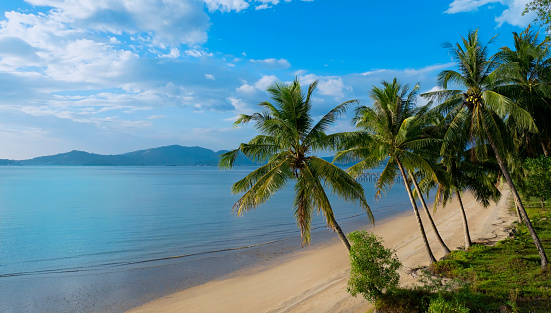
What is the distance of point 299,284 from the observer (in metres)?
17.7

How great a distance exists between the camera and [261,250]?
2633cm

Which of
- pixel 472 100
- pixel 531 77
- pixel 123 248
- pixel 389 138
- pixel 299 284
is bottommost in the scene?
pixel 123 248

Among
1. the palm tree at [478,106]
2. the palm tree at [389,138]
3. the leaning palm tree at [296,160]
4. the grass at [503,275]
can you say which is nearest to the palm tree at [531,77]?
the palm tree at [478,106]

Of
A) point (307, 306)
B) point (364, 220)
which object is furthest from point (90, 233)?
point (364, 220)

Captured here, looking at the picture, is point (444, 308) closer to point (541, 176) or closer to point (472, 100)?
point (541, 176)

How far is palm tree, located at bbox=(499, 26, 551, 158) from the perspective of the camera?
14133 millimetres

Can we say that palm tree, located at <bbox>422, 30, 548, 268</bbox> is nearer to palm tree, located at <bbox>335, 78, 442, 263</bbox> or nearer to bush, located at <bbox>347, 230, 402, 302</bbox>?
palm tree, located at <bbox>335, 78, 442, 263</bbox>

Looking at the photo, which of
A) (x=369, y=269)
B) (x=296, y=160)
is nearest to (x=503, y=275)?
(x=369, y=269)

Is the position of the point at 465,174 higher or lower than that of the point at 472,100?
lower

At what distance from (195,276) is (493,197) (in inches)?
757

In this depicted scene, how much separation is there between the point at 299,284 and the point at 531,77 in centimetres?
1592

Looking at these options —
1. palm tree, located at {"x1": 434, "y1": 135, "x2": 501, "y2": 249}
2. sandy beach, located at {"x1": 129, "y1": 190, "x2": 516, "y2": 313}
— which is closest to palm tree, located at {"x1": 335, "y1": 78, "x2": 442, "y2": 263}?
palm tree, located at {"x1": 434, "y1": 135, "x2": 501, "y2": 249}

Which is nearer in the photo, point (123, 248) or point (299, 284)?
point (299, 284)

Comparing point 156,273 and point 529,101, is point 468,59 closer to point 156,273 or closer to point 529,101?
point 529,101
